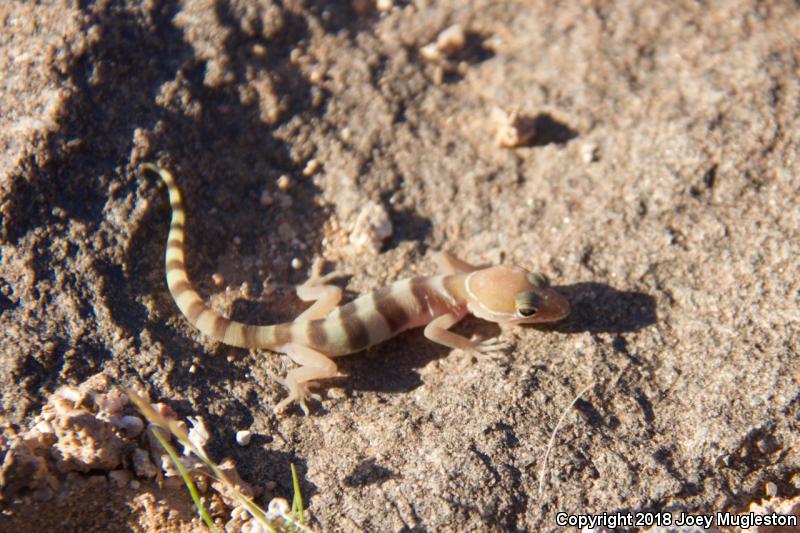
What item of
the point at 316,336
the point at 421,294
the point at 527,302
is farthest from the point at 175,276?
the point at 527,302

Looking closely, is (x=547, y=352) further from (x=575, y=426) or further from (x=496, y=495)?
(x=496, y=495)

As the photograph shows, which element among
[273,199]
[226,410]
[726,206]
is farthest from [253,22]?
[726,206]

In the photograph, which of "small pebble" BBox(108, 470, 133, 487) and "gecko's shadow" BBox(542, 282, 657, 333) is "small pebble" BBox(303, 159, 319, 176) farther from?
"small pebble" BBox(108, 470, 133, 487)

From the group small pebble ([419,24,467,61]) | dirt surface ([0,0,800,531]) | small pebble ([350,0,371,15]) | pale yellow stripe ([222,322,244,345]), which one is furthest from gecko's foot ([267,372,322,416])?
small pebble ([350,0,371,15])

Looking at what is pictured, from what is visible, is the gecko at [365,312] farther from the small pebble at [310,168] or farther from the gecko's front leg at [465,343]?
the small pebble at [310,168]

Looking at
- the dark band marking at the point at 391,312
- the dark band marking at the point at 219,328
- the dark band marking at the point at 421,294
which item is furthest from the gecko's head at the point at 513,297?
the dark band marking at the point at 219,328

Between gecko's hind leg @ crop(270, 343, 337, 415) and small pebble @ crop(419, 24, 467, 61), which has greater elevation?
small pebble @ crop(419, 24, 467, 61)
